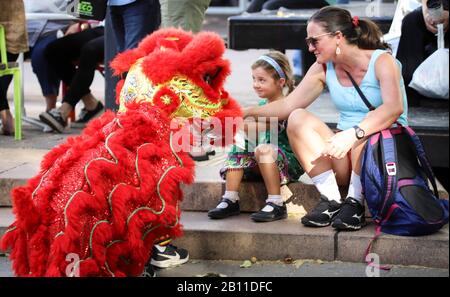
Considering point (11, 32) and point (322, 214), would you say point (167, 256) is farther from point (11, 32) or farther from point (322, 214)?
point (11, 32)

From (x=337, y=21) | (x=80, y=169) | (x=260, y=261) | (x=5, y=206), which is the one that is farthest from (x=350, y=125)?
(x=5, y=206)

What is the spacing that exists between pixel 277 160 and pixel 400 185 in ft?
2.60

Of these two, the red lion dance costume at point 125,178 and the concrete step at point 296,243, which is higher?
the red lion dance costume at point 125,178

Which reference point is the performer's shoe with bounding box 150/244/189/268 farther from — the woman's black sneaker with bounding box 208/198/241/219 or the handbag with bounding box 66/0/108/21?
the handbag with bounding box 66/0/108/21

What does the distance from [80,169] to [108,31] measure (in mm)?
2688

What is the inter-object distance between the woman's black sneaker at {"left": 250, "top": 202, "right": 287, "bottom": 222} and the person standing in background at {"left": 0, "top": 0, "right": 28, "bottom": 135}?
281 centimetres

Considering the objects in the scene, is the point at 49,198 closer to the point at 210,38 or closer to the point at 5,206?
the point at 210,38

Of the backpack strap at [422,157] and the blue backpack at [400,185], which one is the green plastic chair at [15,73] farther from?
the backpack strap at [422,157]

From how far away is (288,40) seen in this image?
23.3 ft

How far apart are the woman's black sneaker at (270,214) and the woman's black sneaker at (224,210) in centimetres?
13

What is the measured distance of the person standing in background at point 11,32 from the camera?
6879 mm

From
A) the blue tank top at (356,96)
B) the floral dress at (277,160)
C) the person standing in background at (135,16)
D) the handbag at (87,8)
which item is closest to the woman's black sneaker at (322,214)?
the floral dress at (277,160)

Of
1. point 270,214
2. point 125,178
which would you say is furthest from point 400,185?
point 125,178

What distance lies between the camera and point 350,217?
4.76m
